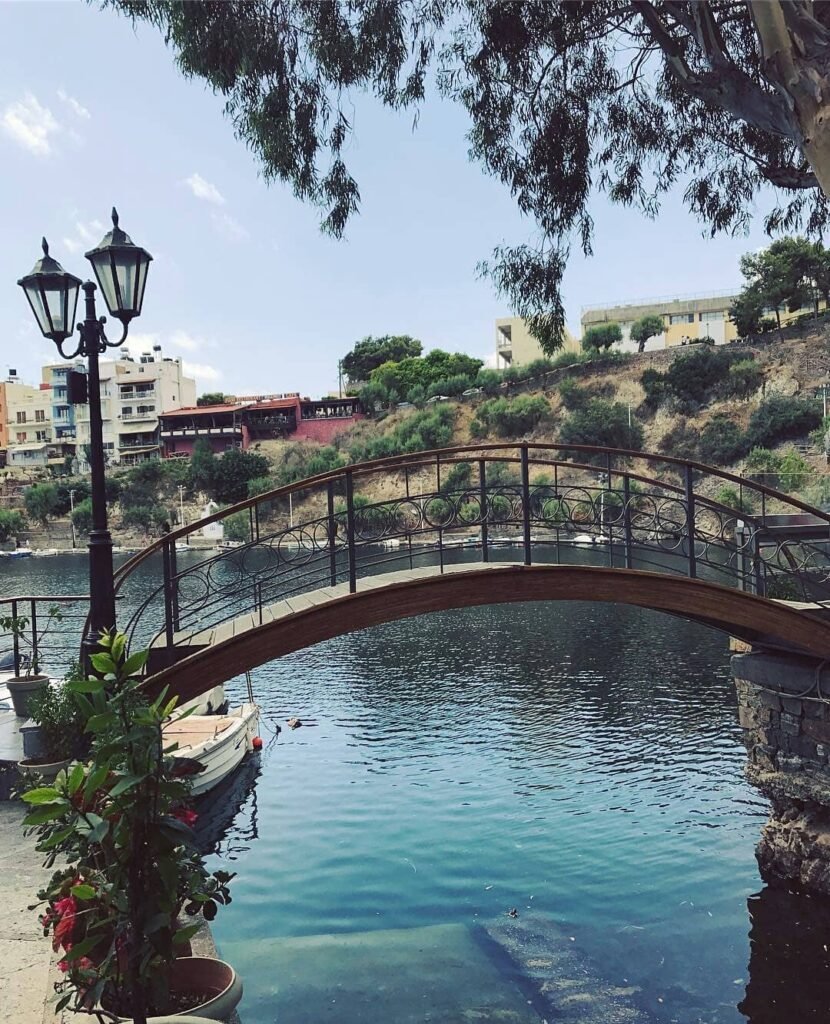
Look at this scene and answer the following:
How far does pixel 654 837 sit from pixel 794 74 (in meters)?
8.71

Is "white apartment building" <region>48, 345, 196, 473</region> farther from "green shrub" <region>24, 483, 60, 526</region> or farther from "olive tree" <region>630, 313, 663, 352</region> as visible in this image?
"olive tree" <region>630, 313, 663, 352</region>

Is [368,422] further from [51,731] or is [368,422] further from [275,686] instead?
[51,731]

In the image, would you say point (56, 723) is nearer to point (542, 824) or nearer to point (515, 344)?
point (542, 824)

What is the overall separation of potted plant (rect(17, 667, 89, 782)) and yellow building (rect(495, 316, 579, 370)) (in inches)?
3087

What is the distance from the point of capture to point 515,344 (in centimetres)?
8762

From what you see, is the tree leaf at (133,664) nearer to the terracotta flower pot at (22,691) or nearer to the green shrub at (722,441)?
the terracotta flower pot at (22,691)

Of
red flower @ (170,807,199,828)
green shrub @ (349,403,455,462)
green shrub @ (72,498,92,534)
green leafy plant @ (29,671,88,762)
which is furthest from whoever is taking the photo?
green shrub @ (349,403,455,462)

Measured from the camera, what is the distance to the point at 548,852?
10633 millimetres

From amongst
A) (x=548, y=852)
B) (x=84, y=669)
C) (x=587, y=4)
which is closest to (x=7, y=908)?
(x=84, y=669)

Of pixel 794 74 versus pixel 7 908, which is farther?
pixel 794 74

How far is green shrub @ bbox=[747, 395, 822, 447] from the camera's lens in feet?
193

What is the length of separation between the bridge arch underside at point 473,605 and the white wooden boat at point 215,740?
22.7 feet

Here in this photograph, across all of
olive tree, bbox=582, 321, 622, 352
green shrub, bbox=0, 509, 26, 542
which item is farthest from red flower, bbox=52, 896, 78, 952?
olive tree, bbox=582, 321, 622, 352

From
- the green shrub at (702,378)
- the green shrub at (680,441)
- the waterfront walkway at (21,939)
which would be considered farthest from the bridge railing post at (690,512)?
the green shrub at (702,378)
